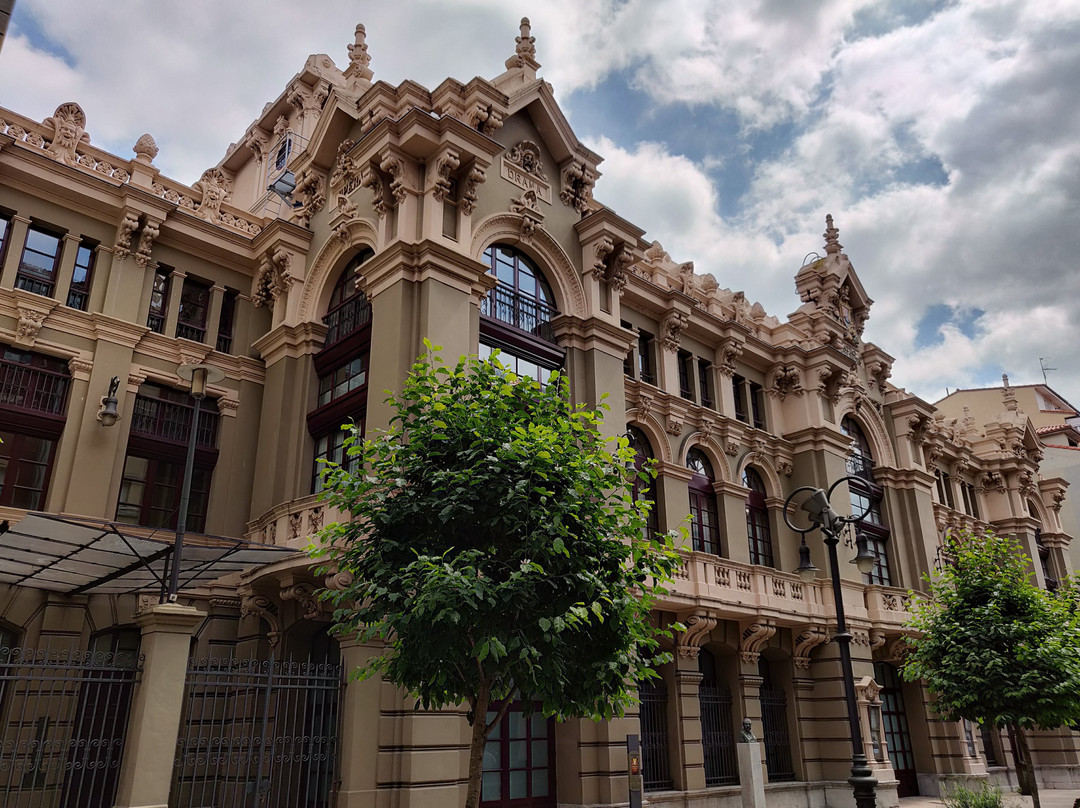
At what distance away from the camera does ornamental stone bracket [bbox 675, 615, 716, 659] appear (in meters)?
22.5

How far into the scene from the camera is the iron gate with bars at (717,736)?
23453 mm

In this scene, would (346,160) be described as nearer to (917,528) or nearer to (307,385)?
(307,385)

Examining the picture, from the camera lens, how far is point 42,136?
834 inches

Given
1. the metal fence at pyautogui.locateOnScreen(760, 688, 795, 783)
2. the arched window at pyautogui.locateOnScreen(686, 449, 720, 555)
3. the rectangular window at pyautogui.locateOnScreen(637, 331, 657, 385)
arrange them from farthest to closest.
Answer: the rectangular window at pyautogui.locateOnScreen(637, 331, 657, 385)
the arched window at pyautogui.locateOnScreen(686, 449, 720, 555)
the metal fence at pyautogui.locateOnScreen(760, 688, 795, 783)

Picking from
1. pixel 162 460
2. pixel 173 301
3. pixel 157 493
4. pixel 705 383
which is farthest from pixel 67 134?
pixel 705 383

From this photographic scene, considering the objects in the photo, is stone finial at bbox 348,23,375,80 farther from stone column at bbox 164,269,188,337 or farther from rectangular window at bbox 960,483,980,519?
rectangular window at bbox 960,483,980,519

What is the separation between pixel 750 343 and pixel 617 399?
30.6 feet

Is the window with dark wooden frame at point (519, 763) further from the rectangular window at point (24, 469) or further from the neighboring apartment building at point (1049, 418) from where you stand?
the neighboring apartment building at point (1049, 418)

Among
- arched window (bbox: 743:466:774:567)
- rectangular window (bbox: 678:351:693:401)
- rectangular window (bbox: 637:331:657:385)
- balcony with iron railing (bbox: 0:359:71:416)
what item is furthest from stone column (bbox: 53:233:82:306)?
arched window (bbox: 743:466:774:567)

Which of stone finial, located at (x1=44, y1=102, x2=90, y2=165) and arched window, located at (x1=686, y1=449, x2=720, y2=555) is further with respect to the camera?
arched window, located at (x1=686, y1=449, x2=720, y2=555)

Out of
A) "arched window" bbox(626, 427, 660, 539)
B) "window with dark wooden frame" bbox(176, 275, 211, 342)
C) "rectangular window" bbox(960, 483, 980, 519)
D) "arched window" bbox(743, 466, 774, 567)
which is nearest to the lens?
"window with dark wooden frame" bbox(176, 275, 211, 342)

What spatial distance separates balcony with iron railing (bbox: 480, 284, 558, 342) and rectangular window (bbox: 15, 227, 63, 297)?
33.3 ft

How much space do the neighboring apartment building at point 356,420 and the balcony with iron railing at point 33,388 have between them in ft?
0.20

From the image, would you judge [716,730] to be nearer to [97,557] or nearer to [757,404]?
[757,404]
